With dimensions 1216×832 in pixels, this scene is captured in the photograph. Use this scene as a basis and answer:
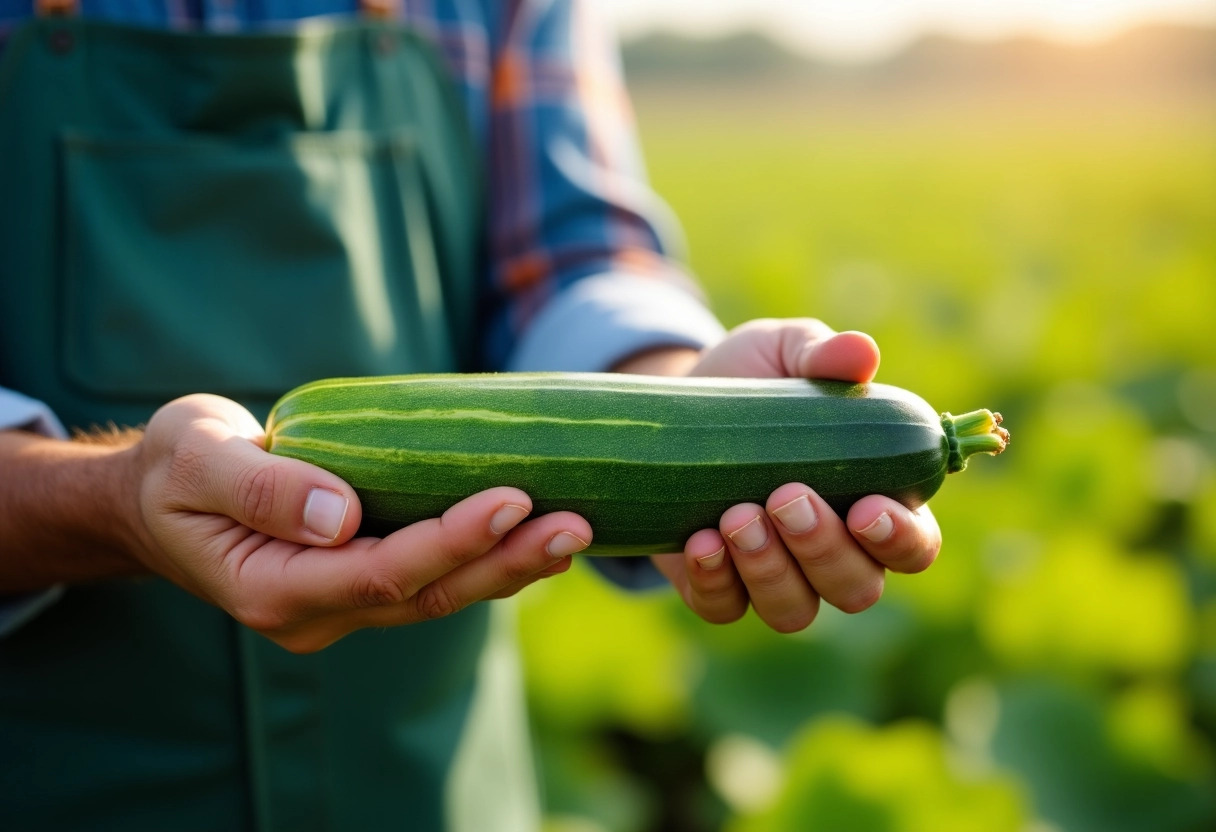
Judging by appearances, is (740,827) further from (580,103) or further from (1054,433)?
(1054,433)

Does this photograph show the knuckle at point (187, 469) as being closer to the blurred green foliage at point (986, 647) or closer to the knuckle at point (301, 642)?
the knuckle at point (301, 642)

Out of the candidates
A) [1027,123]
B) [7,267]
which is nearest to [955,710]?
[7,267]

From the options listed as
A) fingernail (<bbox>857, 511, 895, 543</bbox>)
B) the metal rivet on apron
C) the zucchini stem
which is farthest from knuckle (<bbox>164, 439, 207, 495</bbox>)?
the zucchini stem

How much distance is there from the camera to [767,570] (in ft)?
4.91

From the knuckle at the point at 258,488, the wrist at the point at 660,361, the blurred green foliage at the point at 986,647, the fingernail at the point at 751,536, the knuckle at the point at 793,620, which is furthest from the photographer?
the blurred green foliage at the point at 986,647

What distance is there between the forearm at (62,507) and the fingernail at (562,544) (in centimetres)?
59

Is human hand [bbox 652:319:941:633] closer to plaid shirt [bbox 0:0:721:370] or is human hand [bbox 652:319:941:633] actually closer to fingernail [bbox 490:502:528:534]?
fingernail [bbox 490:502:528:534]

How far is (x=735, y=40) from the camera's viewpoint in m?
39.0

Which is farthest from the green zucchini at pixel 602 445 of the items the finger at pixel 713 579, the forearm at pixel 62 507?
the forearm at pixel 62 507

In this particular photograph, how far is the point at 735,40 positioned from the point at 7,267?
40000 millimetres

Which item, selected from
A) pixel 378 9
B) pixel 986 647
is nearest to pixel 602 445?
pixel 378 9

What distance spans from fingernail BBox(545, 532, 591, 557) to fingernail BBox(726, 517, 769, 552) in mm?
216

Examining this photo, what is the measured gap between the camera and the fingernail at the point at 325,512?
1.37 m

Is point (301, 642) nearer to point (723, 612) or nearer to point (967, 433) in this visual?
point (723, 612)
